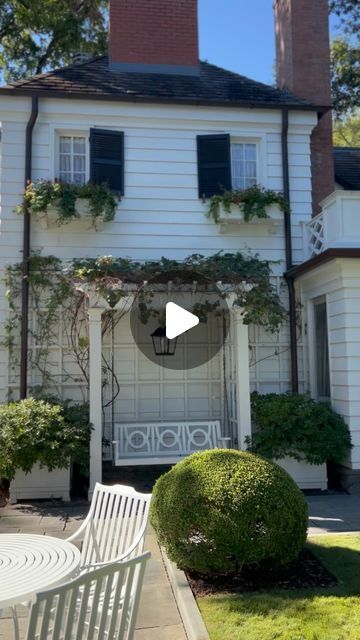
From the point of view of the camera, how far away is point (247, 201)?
8.55 m

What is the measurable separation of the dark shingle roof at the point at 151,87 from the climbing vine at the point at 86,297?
8.82 ft

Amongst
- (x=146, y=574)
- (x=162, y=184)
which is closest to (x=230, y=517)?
(x=146, y=574)

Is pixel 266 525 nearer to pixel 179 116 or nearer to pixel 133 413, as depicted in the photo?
pixel 133 413

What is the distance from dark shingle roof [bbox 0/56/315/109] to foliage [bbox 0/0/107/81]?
5499 mm

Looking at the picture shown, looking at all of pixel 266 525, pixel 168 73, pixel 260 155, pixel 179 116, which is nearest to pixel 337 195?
pixel 260 155

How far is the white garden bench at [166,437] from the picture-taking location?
779 cm

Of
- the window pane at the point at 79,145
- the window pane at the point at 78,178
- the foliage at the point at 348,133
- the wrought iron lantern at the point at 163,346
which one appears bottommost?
the wrought iron lantern at the point at 163,346

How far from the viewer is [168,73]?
32.4 ft

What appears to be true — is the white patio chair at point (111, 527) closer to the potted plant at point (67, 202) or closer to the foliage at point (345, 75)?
the potted plant at point (67, 202)

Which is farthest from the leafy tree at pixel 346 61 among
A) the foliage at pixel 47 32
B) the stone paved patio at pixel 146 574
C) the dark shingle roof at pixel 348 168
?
the stone paved patio at pixel 146 574

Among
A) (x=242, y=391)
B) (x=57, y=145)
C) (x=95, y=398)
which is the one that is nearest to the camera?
(x=95, y=398)

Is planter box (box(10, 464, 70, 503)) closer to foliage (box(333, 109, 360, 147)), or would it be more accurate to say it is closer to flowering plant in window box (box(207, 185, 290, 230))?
flowering plant in window box (box(207, 185, 290, 230))

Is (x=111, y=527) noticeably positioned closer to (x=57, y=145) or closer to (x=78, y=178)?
(x=78, y=178)

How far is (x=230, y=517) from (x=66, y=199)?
18.6ft
